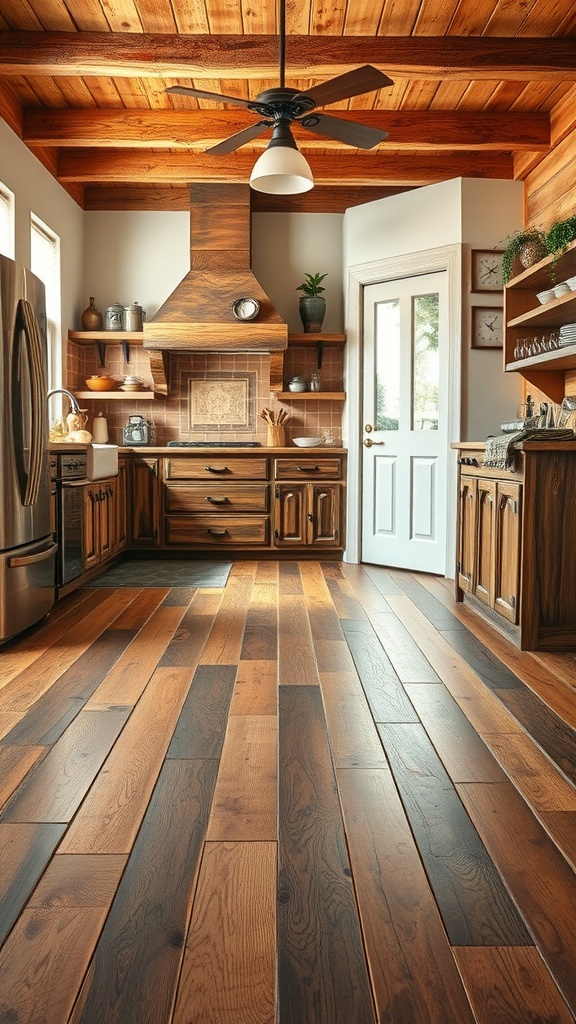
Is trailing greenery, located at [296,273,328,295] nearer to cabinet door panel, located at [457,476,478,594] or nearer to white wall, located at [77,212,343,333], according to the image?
white wall, located at [77,212,343,333]

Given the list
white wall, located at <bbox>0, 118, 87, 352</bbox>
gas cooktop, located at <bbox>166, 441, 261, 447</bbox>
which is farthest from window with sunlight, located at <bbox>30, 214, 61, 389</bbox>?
gas cooktop, located at <bbox>166, 441, 261, 447</bbox>

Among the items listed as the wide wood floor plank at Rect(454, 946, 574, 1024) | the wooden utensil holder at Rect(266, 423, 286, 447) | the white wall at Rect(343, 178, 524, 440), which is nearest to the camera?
the wide wood floor plank at Rect(454, 946, 574, 1024)

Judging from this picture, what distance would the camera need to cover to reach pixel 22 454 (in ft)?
11.2

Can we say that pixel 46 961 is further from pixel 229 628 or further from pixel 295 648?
pixel 229 628

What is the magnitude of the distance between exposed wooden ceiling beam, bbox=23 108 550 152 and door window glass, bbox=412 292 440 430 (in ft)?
3.29

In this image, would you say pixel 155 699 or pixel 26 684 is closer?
pixel 155 699

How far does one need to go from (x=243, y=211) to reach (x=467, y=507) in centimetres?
318

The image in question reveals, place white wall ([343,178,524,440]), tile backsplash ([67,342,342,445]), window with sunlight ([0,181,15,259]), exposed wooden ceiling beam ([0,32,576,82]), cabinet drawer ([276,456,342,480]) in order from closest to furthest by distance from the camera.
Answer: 1. exposed wooden ceiling beam ([0,32,576,82])
2. window with sunlight ([0,181,15,259])
3. white wall ([343,178,524,440])
4. cabinet drawer ([276,456,342,480])
5. tile backsplash ([67,342,342,445])

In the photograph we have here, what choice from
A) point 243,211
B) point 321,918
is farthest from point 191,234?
point 321,918

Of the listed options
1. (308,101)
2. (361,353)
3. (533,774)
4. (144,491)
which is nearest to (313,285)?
(361,353)

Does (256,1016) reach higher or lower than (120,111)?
lower

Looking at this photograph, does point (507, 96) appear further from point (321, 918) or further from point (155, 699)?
point (321, 918)

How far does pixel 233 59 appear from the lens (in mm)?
4082

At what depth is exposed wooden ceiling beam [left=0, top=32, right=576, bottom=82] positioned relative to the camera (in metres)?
4.04
